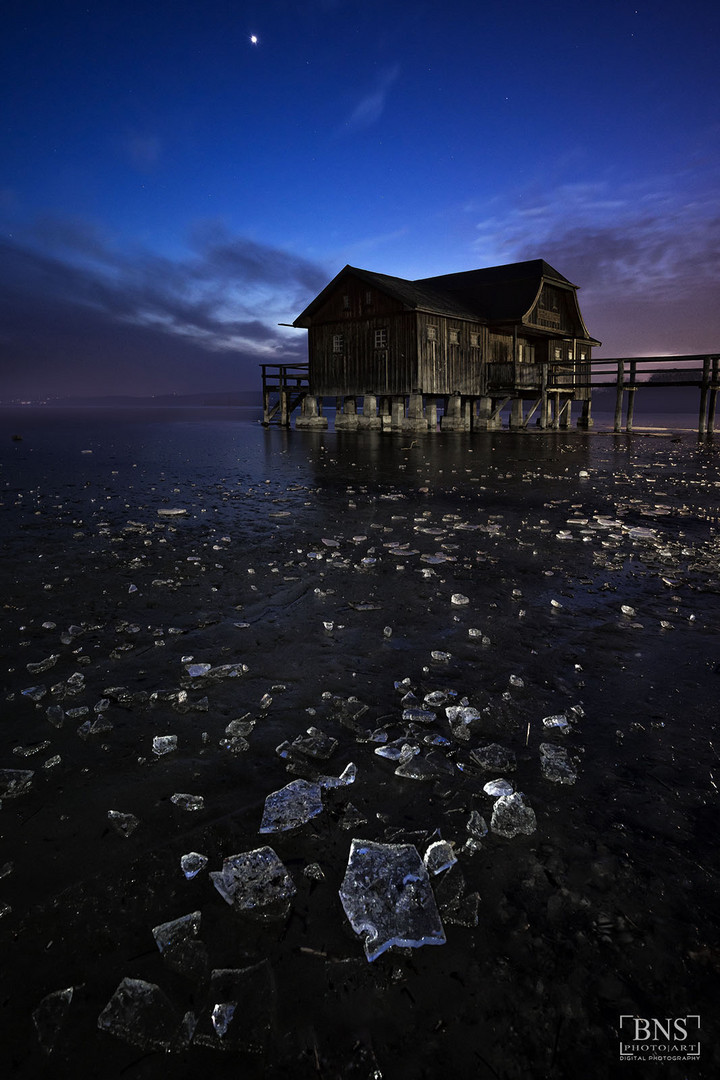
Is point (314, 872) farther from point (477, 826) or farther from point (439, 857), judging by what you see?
point (477, 826)

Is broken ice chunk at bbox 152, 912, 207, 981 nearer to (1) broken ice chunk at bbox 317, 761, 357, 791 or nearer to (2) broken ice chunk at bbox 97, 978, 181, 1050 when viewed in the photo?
(2) broken ice chunk at bbox 97, 978, 181, 1050

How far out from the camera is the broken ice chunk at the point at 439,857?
1.97 metres

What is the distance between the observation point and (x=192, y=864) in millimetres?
1982

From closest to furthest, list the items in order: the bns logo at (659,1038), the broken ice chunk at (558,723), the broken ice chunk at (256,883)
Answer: the bns logo at (659,1038) < the broken ice chunk at (256,883) < the broken ice chunk at (558,723)

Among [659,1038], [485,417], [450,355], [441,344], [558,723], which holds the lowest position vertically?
[659,1038]

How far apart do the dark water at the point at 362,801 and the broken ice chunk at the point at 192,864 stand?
3 centimetres

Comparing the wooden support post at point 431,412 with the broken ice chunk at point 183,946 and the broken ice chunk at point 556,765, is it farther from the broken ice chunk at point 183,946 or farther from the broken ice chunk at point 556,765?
the broken ice chunk at point 183,946

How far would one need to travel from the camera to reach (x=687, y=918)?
1.75 meters

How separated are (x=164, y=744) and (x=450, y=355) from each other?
30.0 metres

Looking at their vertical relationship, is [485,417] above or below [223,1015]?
above

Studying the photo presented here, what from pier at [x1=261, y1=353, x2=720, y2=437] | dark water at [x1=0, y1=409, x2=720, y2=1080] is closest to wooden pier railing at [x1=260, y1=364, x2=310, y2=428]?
pier at [x1=261, y1=353, x2=720, y2=437]

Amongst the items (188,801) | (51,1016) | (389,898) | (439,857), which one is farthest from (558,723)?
(51,1016)

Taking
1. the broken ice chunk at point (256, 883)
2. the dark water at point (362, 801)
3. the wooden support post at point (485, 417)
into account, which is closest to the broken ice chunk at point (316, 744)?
the dark water at point (362, 801)

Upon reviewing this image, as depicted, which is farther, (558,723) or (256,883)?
(558,723)
